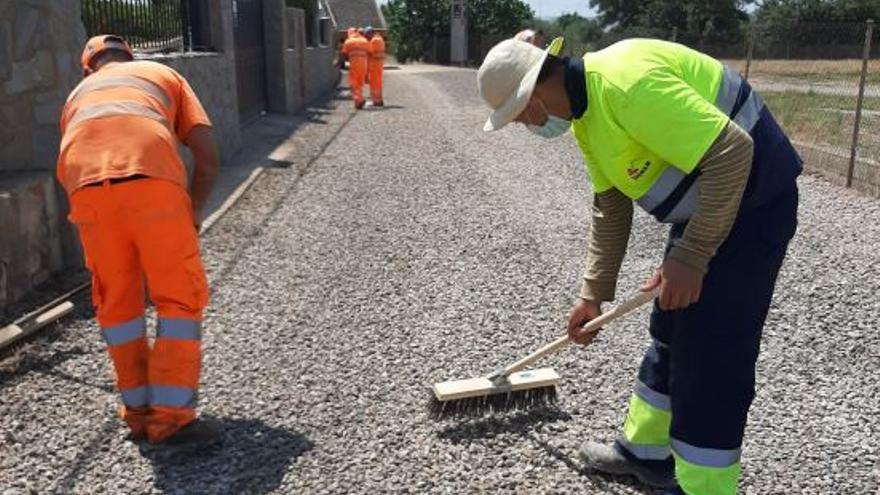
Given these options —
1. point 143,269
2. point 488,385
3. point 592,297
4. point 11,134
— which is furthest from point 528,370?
point 11,134

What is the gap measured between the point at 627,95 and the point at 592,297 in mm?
982

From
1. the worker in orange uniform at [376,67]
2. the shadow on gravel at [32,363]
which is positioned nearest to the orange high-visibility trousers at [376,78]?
the worker in orange uniform at [376,67]

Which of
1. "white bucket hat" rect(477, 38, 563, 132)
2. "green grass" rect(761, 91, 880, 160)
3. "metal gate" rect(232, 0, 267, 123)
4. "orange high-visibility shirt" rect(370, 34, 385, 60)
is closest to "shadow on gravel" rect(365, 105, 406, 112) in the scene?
"orange high-visibility shirt" rect(370, 34, 385, 60)

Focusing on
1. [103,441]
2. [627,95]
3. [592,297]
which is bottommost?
[103,441]

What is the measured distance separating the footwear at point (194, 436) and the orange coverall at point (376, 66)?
47.5 feet

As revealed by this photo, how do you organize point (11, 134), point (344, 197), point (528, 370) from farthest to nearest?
point (344, 197) < point (11, 134) < point (528, 370)

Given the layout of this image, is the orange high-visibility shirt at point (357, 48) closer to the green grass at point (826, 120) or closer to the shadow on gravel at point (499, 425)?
the green grass at point (826, 120)

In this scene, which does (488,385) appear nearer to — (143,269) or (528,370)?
(528,370)

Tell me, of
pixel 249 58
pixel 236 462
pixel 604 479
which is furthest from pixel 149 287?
pixel 249 58

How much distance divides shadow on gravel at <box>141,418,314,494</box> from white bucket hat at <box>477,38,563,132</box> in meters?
1.69

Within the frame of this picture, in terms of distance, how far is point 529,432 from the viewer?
352 centimetres

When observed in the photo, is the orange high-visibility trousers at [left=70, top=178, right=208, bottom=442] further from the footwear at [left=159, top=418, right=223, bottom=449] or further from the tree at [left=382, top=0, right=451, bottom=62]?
the tree at [left=382, top=0, right=451, bottom=62]

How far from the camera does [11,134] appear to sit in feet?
17.4

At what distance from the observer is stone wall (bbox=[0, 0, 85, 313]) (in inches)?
196
